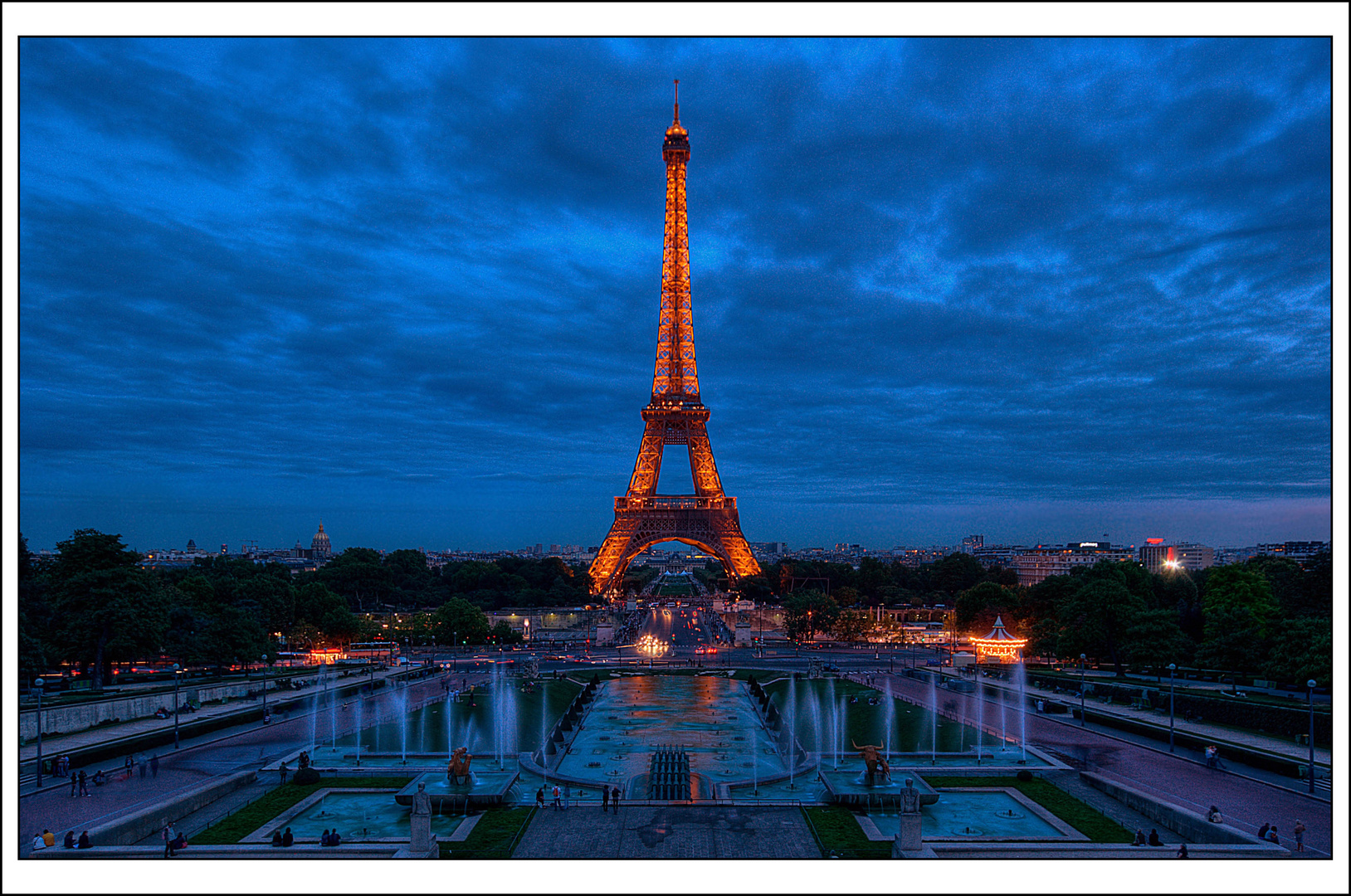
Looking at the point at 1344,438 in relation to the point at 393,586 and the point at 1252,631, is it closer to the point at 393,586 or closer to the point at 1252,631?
the point at 1252,631

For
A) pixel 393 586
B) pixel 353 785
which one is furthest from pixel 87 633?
pixel 393 586

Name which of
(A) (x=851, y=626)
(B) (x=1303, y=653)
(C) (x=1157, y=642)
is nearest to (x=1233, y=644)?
(C) (x=1157, y=642)

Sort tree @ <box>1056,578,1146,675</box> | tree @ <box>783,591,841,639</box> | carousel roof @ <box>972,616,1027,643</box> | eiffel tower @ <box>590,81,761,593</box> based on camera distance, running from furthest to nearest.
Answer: eiffel tower @ <box>590,81,761,593</box> < tree @ <box>783,591,841,639</box> < carousel roof @ <box>972,616,1027,643</box> < tree @ <box>1056,578,1146,675</box>

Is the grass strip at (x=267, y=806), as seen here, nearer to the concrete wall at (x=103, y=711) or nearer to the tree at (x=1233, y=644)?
the concrete wall at (x=103, y=711)

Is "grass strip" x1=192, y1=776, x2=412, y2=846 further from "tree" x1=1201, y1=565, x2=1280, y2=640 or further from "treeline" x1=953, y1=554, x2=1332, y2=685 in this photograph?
"tree" x1=1201, y1=565, x2=1280, y2=640

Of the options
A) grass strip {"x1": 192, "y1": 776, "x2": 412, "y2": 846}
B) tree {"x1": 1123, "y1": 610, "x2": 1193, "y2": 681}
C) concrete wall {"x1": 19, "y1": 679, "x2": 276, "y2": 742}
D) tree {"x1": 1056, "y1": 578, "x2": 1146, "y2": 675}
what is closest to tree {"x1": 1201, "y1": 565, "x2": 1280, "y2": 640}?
tree {"x1": 1056, "y1": 578, "x2": 1146, "y2": 675}

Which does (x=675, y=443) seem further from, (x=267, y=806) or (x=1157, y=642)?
(x=267, y=806)
